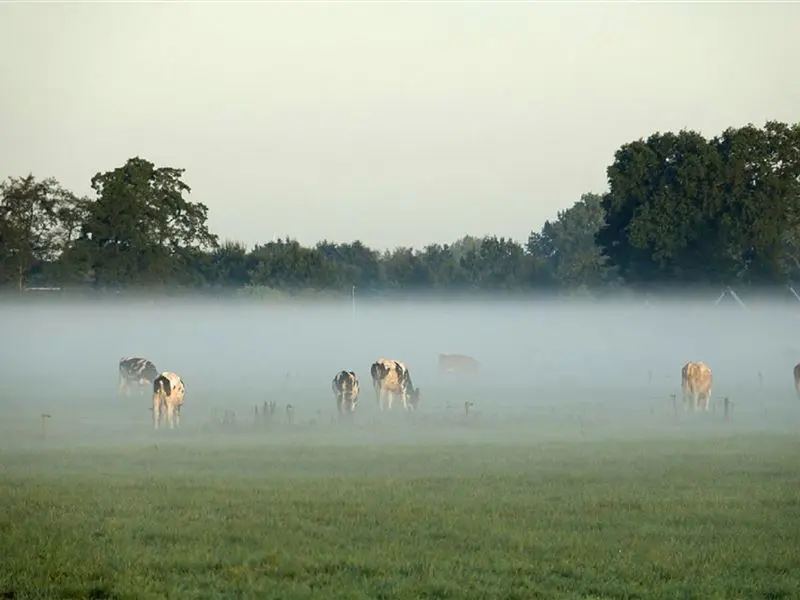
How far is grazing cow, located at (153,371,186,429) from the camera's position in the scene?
3425 centimetres

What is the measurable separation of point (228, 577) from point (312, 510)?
13.1ft

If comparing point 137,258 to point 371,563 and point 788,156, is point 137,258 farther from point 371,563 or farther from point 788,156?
point 371,563

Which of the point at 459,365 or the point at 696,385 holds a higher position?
the point at 696,385

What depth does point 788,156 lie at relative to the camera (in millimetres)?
78062

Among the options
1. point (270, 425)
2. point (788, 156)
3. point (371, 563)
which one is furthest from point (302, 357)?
point (371, 563)

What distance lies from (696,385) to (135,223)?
46.5m

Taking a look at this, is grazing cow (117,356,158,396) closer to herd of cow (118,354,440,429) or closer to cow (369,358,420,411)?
herd of cow (118,354,440,429)

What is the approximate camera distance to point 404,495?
18.6 m

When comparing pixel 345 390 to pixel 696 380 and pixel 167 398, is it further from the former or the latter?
pixel 696 380

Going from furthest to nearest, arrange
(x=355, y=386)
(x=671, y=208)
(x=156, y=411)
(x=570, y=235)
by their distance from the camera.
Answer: (x=570, y=235), (x=671, y=208), (x=355, y=386), (x=156, y=411)

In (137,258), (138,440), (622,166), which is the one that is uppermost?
(622,166)

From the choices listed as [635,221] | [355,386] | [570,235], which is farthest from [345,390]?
[570,235]

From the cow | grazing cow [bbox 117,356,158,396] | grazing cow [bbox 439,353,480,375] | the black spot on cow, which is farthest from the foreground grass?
grazing cow [bbox 439,353,480,375]

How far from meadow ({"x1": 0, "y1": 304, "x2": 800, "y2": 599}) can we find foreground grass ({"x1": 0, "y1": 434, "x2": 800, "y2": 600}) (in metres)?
0.04
